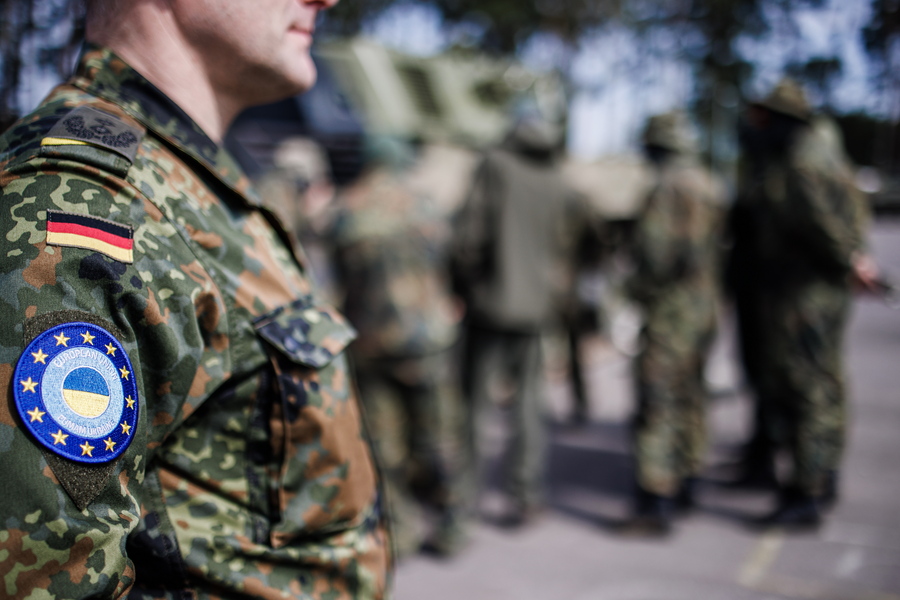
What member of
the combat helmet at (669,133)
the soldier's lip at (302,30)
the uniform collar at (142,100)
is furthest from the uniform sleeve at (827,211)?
the uniform collar at (142,100)

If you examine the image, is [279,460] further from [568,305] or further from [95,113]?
[568,305]

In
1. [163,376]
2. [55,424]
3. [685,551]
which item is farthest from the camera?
[685,551]

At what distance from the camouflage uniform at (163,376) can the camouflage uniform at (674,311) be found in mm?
2725

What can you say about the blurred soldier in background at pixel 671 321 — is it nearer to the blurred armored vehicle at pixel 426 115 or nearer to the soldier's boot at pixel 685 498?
the soldier's boot at pixel 685 498

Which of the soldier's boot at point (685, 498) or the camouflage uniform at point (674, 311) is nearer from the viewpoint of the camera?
the camouflage uniform at point (674, 311)

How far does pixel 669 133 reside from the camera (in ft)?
12.4

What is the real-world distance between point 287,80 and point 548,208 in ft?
9.01

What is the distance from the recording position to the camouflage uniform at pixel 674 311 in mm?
3670

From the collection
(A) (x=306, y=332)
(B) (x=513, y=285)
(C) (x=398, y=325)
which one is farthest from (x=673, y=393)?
(A) (x=306, y=332)

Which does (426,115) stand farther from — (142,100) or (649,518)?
(142,100)

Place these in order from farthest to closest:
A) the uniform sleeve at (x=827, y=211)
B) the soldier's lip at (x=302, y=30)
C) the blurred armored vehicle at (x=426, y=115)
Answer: the blurred armored vehicle at (x=426, y=115) < the uniform sleeve at (x=827, y=211) < the soldier's lip at (x=302, y=30)

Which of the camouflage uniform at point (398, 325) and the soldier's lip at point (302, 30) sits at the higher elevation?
the soldier's lip at point (302, 30)

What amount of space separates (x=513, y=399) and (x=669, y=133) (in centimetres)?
160

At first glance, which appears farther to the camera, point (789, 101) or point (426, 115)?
point (426, 115)
